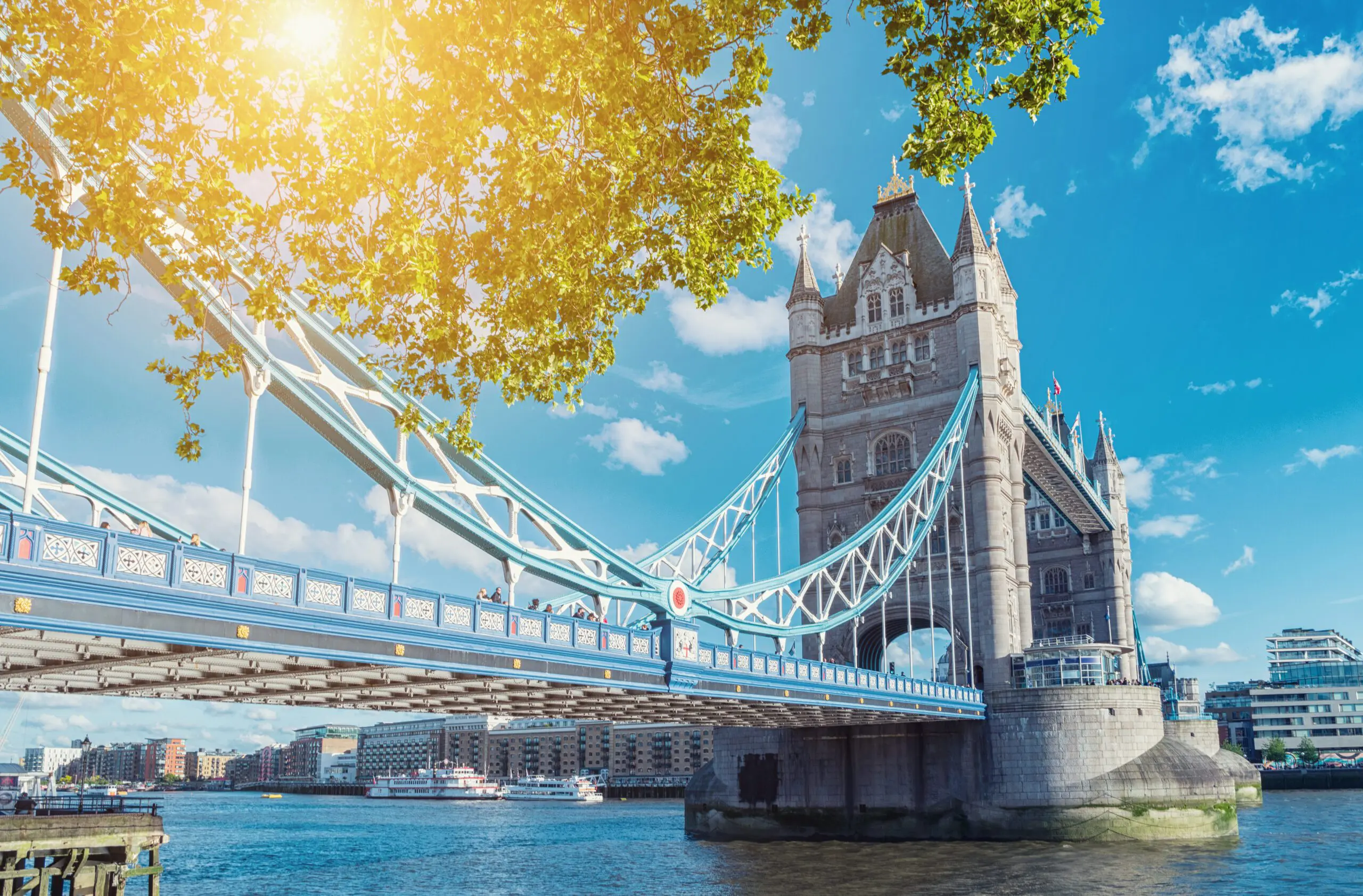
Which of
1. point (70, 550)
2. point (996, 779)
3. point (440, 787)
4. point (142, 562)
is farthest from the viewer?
point (440, 787)

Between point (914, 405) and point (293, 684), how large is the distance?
33.5 m

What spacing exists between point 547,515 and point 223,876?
19674 millimetres

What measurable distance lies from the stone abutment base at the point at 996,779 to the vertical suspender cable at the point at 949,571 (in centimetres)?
314

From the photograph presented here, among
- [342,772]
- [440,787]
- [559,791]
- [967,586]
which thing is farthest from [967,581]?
[342,772]

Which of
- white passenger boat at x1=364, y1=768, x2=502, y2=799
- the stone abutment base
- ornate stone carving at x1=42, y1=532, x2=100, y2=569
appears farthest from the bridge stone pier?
white passenger boat at x1=364, y1=768, x2=502, y2=799

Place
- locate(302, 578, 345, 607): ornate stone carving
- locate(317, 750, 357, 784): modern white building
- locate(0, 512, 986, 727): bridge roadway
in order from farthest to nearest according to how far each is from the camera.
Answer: locate(317, 750, 357, 784): modern white building < locate(302, 578, 345, 607): ornate stone carving < locate(0, 512, 986, 727): bridge roadway

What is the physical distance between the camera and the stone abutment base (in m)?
39.5

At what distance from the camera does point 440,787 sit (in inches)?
4656

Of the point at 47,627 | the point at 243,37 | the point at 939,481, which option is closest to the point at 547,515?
the point at 47,627

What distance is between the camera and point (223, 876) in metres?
36.2

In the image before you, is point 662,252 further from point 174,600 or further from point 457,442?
point 174,600

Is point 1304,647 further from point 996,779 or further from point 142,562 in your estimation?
point 142,562

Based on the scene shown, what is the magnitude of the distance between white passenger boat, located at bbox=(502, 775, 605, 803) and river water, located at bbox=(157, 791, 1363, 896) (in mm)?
49859

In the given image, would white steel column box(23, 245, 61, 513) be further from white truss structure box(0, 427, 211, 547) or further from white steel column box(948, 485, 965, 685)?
white steel column box(948, 485, 965, 685)
